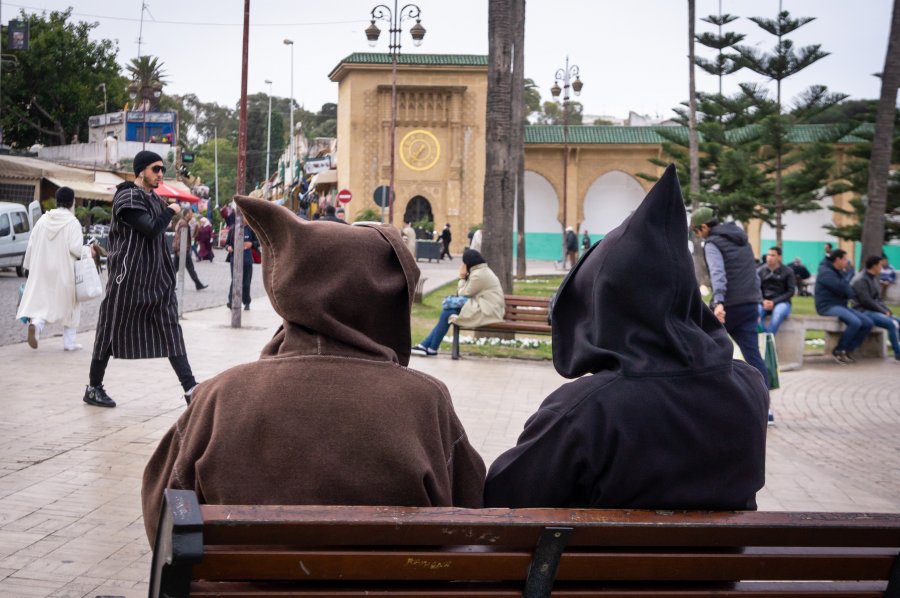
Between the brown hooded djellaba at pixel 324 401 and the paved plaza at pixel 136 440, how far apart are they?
1859 millimetres

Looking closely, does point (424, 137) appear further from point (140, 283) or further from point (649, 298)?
point (649, 298)

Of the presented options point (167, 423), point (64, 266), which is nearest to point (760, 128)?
point (64, 266)

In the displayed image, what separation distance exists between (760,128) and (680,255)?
34.5m

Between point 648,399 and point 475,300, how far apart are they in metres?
10.4

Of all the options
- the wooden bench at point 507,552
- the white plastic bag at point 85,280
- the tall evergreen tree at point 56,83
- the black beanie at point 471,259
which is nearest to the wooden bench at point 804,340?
the black beanie at point 471,259

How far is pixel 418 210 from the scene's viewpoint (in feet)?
187

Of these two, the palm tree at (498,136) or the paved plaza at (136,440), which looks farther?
the palm tree at (498,136)

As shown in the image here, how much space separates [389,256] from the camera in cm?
274

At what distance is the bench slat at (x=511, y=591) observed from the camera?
224 cm

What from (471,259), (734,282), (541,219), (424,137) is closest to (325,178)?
(424,137)

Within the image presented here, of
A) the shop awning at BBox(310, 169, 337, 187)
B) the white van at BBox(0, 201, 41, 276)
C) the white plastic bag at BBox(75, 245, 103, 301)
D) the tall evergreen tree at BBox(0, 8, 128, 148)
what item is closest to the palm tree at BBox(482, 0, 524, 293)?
the white plastic bag at BBox(75, 245, 103, 301)

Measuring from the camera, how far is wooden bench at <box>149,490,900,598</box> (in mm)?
2176

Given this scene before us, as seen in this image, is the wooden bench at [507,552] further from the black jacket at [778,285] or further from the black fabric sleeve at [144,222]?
the black jacket at [778,285]

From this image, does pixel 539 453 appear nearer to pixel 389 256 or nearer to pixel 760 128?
pixel 389 256
